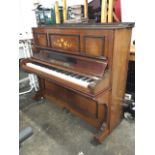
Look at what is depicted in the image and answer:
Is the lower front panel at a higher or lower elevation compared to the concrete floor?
higher

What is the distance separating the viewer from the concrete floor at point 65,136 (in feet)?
5.27

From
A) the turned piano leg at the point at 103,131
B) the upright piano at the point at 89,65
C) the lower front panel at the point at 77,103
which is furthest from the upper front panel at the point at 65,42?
the turned piano leg at the point at 103,131

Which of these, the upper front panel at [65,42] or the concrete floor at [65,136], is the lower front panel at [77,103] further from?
the upper front panel at [65,42]

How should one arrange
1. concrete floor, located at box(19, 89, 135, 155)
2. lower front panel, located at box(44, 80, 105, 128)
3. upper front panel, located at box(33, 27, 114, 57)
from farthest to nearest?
lower front panel, located at box(44, 80, 105, 128)
concrete floor, located at box(19, 89, 135, 155)
upper front panel, located at box(33, 27, 114, 57)

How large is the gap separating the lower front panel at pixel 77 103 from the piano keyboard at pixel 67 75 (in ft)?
1.30

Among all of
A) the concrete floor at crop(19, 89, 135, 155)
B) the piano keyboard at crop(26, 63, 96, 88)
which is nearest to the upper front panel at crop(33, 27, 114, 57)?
the piano keyboard at crop(26, 63, 96, 88)

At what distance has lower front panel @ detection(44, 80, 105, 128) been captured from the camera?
5.87ft

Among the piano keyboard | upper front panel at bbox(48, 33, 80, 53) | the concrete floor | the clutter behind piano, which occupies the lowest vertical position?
the concrete floor

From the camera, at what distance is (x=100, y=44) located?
1.41 meters

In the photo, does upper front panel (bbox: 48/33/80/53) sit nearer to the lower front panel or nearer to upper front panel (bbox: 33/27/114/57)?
upper front panel (bbox: 33/27/114/57)

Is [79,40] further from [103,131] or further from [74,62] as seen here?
[103,131]

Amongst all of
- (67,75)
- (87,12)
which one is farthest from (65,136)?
(87,12)
